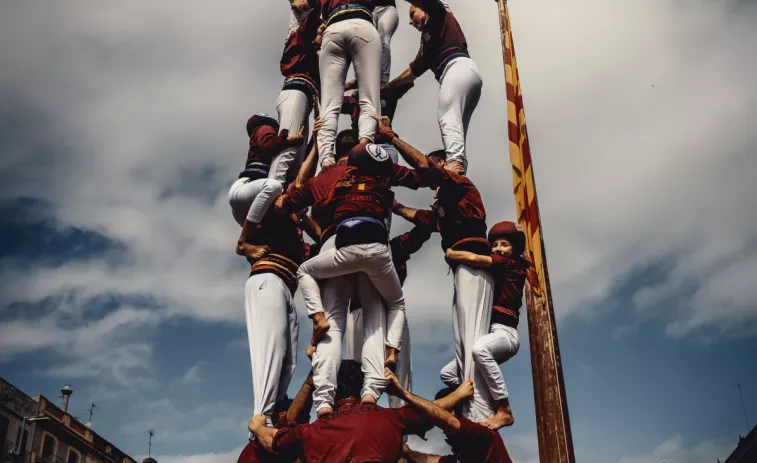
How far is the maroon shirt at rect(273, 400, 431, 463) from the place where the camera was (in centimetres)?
727

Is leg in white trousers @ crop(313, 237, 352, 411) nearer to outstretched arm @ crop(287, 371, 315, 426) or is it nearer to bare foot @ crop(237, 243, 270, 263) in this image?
outstretched arm @ crop(287, 371, 315, 426)

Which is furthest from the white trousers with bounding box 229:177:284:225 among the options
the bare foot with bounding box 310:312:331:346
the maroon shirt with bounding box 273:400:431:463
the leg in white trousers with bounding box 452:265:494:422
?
the maroon shirt with bounding box 273:400:431:463

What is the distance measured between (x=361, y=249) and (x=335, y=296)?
27.6 inches

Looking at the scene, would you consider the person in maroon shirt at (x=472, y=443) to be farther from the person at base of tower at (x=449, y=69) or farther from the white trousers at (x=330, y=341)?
the person at base of tower at (x=449, y=69)

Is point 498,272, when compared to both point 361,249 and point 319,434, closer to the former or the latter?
point 361,249

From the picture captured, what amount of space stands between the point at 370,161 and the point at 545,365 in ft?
13.7

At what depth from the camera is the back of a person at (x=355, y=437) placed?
7.26m

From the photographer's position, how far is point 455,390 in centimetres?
856

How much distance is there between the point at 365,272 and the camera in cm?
876

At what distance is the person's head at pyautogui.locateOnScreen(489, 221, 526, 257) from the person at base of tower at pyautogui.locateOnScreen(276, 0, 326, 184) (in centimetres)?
296

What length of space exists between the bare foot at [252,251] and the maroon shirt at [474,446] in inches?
134

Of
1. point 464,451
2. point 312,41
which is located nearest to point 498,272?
point 464,451

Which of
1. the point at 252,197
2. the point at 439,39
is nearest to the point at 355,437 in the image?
the point at 252,197

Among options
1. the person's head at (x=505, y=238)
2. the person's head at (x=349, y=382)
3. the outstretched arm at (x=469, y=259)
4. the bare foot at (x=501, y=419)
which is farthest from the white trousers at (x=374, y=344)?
the person's head at (x=505, y=238)
